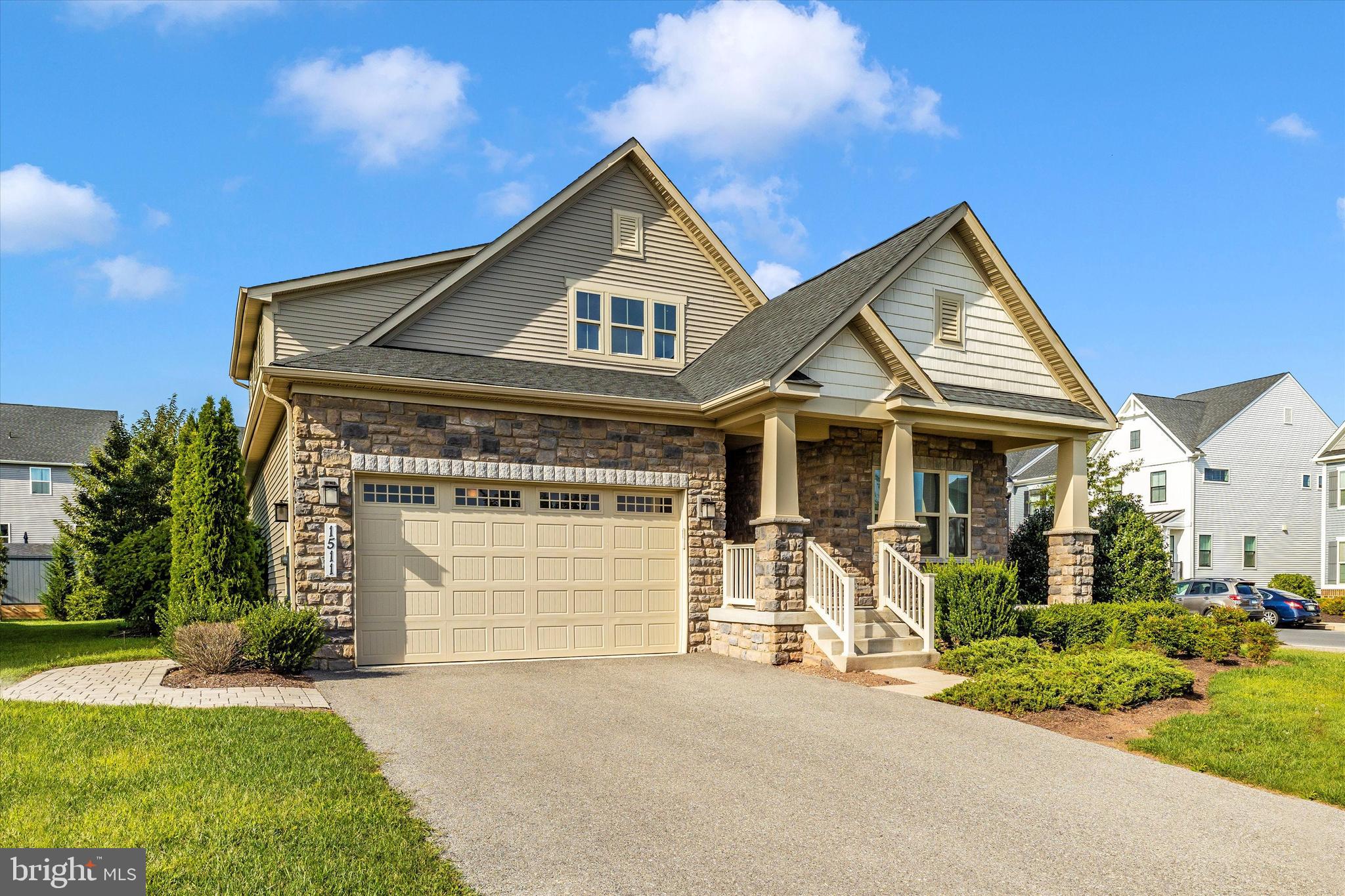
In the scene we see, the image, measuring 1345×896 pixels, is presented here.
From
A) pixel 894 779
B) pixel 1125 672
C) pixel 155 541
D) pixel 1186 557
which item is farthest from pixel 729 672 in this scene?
pixel 1186 557

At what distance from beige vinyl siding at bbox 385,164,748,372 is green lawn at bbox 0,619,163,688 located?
6367mm

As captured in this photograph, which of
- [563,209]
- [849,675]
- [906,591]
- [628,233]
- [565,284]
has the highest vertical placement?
[563,209]

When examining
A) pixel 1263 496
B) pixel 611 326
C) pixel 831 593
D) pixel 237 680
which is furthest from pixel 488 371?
pixel 1263 496

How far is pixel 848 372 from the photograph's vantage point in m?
14.3

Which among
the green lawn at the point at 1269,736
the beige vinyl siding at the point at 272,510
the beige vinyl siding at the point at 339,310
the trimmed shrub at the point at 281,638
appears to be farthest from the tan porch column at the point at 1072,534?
the beige vinyl siding at the point at 272,510

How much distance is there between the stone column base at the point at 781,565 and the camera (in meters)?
13.3

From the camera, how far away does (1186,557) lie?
1448 inches

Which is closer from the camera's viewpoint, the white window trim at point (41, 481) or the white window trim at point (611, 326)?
the white window trim at point (611, 326)

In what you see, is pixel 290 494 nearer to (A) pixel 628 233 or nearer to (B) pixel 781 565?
(B) pixel 781 565

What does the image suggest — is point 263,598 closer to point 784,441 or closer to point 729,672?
point 729,672

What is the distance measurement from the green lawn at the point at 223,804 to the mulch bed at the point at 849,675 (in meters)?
6.29

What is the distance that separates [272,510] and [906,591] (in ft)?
36.2

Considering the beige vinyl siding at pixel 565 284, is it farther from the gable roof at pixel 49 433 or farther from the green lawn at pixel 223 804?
the gable roof at pixel 49 433

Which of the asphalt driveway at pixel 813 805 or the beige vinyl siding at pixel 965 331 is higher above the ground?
the beige vinyl siding at pixel 965 331
